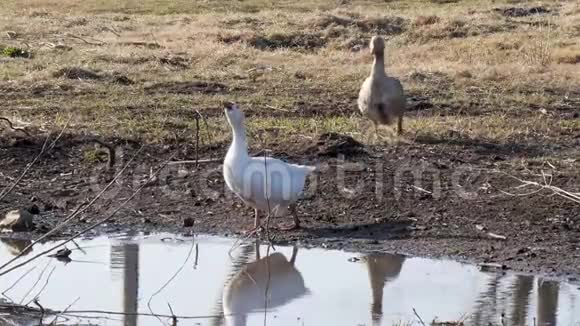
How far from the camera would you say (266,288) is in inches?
299

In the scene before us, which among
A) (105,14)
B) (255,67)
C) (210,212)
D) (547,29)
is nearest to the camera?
(210,212)

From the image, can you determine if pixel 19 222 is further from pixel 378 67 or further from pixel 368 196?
pixel 378 67

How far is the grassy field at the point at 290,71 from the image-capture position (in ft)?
40.8

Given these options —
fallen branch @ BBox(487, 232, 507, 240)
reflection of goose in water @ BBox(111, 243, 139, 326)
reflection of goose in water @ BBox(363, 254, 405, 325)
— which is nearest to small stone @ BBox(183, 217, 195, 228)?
reflection of goose in water @ BBox(111, 243, 139, 326)

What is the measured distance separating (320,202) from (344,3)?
2197 cm

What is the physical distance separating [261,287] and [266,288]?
0.15 meters

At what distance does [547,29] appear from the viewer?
21.4 meters

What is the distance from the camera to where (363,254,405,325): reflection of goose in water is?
7477 millimetres

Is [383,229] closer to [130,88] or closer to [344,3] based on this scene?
[130,88]

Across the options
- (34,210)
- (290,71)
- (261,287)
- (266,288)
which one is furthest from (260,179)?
(290,71)

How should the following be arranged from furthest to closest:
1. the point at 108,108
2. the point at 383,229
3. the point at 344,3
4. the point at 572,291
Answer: the point at 344,3 → the point at 108,108 → the point at 383,229 → the point at 572,291

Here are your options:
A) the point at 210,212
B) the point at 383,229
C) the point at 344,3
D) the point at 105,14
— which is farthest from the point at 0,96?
the point at 344,3

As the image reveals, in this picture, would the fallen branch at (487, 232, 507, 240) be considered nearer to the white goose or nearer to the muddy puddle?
the muddy puddle

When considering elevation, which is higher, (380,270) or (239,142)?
(239,142)
